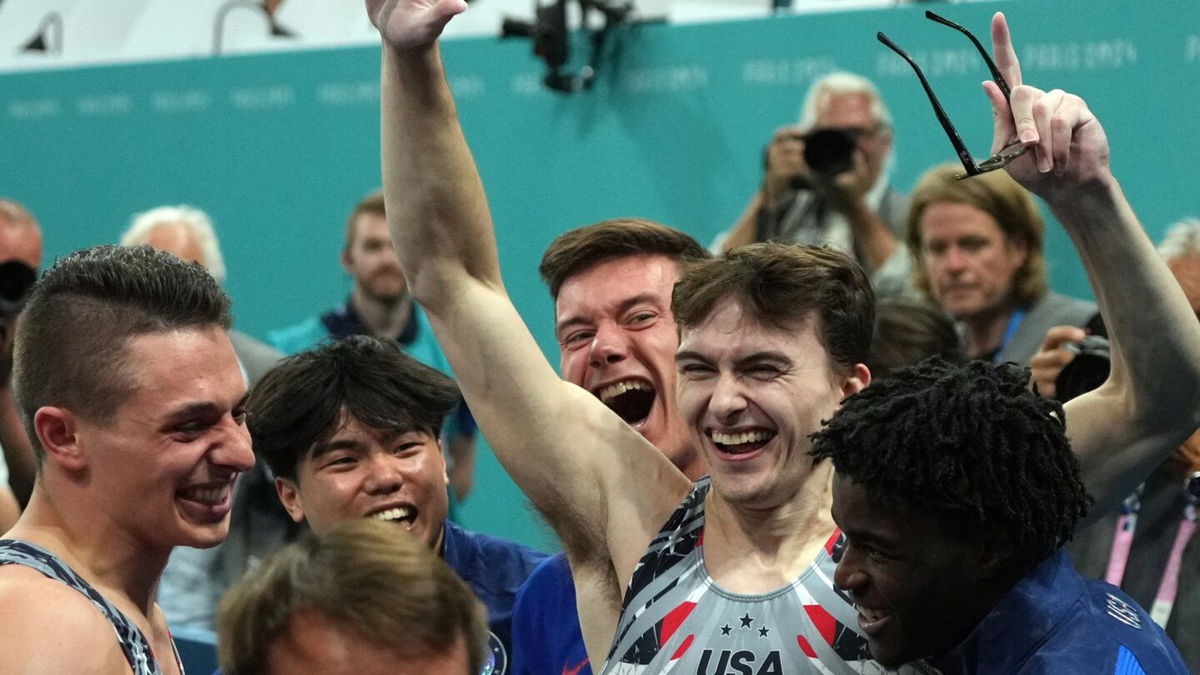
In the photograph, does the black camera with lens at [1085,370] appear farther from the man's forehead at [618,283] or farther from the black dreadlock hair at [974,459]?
the black dreadlock hair at [974,459]

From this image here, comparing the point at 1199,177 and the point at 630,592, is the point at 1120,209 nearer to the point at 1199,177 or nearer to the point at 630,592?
the point at 630,592

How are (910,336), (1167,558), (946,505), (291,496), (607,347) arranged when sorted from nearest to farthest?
(946,505), (607,347), (291,496), (1167,558), (910,336)

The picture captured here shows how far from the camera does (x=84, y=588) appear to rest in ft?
6.77

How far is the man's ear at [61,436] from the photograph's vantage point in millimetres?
2139

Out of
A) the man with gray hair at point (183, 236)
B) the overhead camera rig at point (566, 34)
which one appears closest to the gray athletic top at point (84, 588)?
the man with gray hair at point (183, 236)

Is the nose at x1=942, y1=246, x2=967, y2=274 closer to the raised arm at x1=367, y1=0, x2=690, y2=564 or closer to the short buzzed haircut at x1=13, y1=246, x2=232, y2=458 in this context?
the raised arm at x1=367, y1=0, x2=690, y2=564

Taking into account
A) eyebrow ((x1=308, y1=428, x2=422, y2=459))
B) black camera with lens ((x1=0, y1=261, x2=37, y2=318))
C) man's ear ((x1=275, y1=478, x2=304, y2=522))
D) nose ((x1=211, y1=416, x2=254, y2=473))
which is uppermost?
nose ((x1=211, y1=416, x2=254, y2=473))

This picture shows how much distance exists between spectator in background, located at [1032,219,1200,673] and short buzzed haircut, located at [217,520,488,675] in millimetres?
1958

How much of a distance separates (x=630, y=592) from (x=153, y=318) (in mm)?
751

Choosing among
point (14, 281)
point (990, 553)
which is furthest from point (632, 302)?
point (14, 281)

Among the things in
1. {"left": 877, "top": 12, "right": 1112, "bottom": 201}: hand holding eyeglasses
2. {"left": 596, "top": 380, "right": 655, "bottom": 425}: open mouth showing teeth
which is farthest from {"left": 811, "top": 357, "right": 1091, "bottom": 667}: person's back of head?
{"left": 596, "top": 380, "right": 655, "bottom": 425}: open mouth showing teeth

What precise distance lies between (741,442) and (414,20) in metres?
0.74

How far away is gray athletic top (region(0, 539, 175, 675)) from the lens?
2.01 metres

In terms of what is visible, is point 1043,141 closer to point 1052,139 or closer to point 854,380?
point 1052,139
